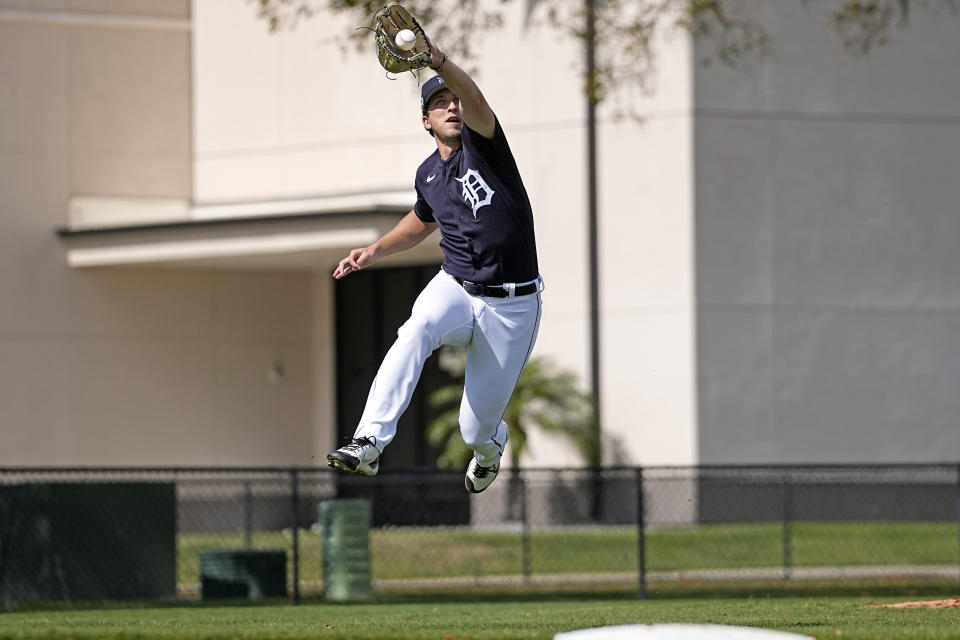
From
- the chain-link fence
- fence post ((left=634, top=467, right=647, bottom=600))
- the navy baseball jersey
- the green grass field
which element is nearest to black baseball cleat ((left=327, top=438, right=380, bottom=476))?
the navy baseball jersey

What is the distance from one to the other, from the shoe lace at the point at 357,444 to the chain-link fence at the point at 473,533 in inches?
312

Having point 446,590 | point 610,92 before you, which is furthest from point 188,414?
point 446,590

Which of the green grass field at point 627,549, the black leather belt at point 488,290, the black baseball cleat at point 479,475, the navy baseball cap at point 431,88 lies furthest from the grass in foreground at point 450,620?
the green grass field at point 627,549

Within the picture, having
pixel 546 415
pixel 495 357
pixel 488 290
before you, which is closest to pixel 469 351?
pixel 495 357

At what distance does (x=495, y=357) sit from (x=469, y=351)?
17 cm

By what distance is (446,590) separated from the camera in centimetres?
1902

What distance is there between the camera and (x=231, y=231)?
26.8 meters

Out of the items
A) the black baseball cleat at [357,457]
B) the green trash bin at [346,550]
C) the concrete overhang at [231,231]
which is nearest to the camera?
the black baseball cleat at [357,457]

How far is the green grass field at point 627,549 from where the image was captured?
21.6m

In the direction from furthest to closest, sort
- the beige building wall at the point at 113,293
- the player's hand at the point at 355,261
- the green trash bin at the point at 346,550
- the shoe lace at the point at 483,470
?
the beige building wall at the point at 113,293
the green trash bin at the point at 346,550
the shoe lace at the point at 483,470
the player's hand at the point at 355,261

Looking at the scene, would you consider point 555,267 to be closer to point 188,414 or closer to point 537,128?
point 537,128

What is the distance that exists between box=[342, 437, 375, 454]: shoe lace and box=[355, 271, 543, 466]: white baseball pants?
0.11 ft

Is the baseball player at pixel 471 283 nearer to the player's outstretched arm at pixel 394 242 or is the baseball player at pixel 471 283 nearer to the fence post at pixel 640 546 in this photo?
the player's outstretched arm at pixel 394 242

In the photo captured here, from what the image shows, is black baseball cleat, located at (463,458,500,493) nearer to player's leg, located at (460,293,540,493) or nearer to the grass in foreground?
player's leg, located at (460,293,540,493)
